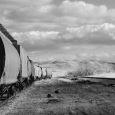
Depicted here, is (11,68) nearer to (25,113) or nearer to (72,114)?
(25,113)

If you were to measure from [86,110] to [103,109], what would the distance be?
830 millimetres

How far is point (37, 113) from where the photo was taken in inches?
583

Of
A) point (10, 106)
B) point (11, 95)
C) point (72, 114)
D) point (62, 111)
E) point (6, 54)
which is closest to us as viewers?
point (72, 114)

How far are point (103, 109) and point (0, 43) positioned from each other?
5.70 m

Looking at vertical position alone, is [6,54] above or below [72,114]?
above

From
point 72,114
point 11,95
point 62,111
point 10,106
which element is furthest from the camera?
point 11,95

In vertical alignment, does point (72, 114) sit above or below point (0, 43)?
below

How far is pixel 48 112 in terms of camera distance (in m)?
15.1

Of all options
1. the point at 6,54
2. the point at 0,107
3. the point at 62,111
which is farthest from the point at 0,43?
the point at 62,111

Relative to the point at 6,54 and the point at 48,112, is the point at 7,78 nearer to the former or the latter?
the point at 6,54

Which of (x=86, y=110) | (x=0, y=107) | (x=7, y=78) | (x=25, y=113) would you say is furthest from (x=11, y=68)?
(x=86, y=110)

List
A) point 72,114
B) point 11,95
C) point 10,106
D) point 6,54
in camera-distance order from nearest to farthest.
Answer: point 72,114 → point 6,54 → point 10,106 → point 11,95

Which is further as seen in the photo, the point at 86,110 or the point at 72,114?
the point at 86,110

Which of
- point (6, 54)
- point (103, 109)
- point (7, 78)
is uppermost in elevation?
point (6, 54)
